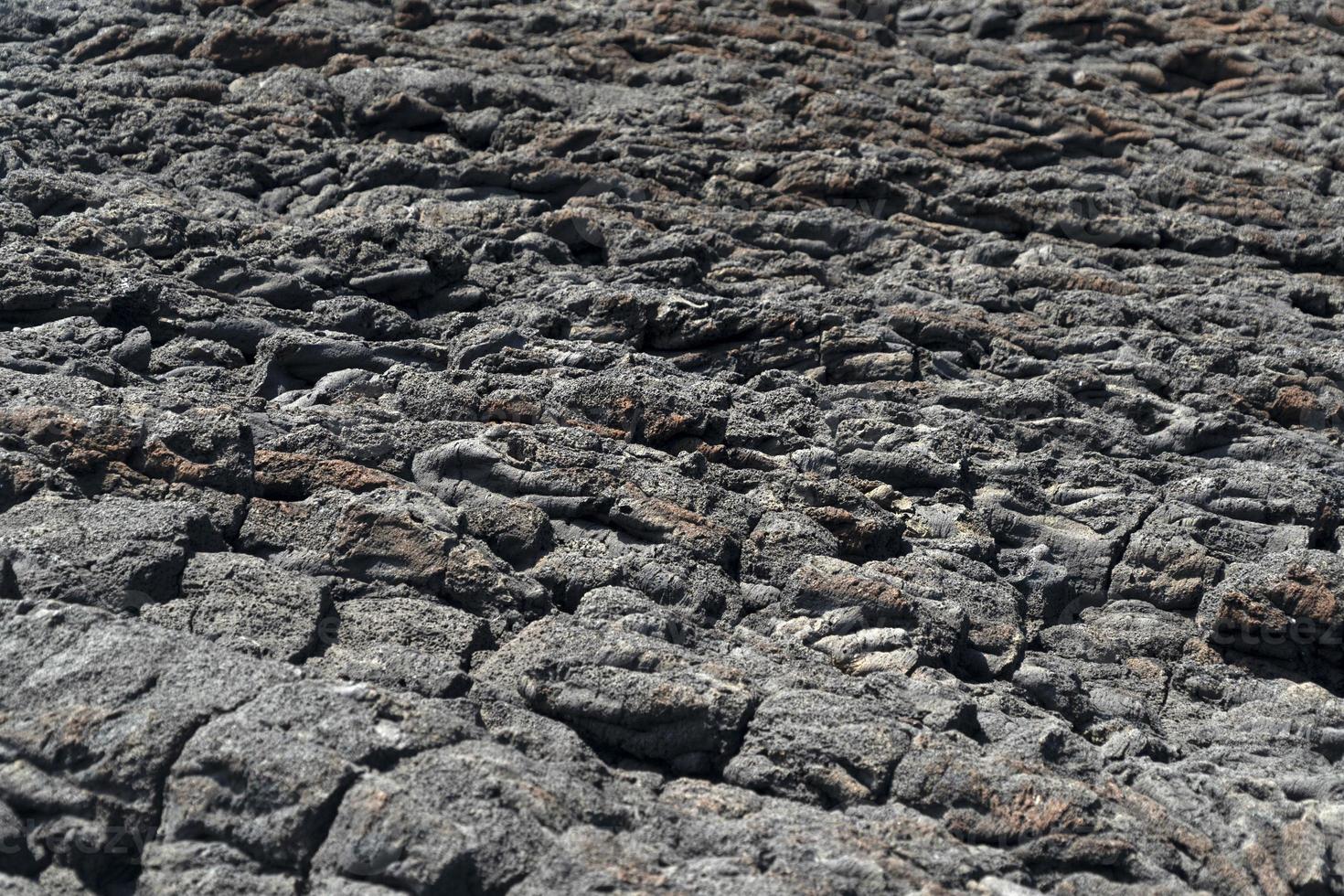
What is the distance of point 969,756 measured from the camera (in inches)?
218

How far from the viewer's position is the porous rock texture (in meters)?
5.09

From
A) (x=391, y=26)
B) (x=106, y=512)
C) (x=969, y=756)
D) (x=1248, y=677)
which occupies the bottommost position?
(x=1248, y=677)

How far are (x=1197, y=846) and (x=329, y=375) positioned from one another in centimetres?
557

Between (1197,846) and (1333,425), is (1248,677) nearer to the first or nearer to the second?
(1197,846)

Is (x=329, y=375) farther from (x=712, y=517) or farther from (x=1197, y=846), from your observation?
(x=1197, y=846)

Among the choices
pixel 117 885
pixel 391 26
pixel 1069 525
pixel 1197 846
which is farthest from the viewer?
pixel 391 26

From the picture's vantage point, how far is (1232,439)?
8914 millimetres

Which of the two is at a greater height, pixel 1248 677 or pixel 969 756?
pixel 969 756

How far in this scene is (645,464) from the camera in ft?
24.8

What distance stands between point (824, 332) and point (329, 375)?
3417 mm

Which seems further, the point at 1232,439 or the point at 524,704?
the point at 1232,439

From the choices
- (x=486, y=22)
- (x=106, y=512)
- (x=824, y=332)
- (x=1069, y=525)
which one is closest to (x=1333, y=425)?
(x=1069, y=525)

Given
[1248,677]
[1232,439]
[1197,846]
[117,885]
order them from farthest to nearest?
1. [1232,439]
2. [1248,677]
3. [1197,846]
4. [117,885]

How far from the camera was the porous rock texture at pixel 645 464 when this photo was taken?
5.09 metres
